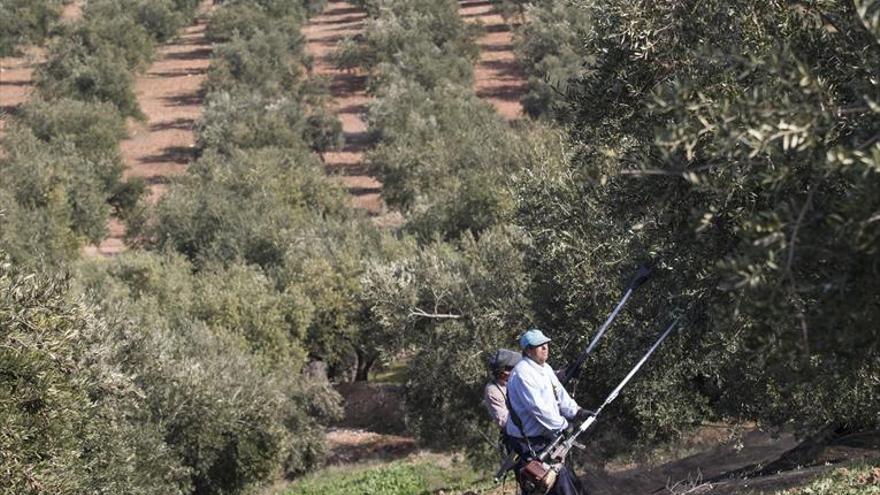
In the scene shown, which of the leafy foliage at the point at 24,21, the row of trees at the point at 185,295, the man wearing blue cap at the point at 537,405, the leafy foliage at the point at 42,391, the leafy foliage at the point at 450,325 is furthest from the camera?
the leafy foliage at the point at 24,21

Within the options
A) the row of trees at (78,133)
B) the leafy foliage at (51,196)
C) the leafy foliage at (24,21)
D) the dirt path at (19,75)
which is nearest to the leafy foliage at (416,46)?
the row of trees at (78,133)

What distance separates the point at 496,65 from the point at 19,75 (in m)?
39.1

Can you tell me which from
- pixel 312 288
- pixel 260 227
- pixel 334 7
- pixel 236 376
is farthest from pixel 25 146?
pixel 334 7

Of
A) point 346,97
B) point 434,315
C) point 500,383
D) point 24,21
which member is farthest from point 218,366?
point 24,21

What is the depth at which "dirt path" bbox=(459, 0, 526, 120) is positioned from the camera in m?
75.9

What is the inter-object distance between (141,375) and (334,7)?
83819mm

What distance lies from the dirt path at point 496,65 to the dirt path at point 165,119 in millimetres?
21657

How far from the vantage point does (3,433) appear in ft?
45.0

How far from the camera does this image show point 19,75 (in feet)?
281

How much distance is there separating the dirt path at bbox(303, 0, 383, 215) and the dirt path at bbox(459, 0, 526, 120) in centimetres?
941

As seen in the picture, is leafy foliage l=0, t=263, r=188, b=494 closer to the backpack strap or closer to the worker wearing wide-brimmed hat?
the worker wearing wide-brimmed hat

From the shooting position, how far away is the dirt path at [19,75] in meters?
77.1

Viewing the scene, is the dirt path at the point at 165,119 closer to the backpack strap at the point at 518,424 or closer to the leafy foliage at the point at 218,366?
the leafy foliage at the point at 218,366

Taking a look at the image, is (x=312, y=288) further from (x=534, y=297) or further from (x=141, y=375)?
(x=534, y=297)
